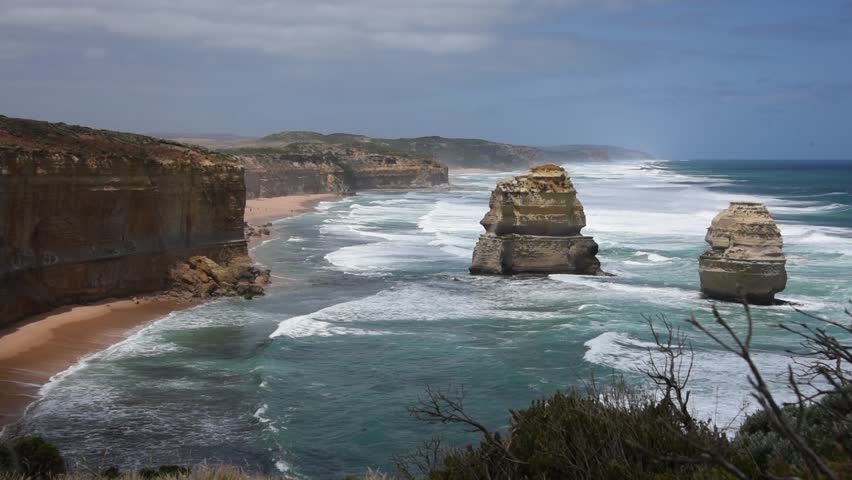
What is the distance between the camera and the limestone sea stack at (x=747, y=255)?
23203 millimetres

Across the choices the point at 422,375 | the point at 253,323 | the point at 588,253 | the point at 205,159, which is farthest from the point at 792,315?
the point at 205,159

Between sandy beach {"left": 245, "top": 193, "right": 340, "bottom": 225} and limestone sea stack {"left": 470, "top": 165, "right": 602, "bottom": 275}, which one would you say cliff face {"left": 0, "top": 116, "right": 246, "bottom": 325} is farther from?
sandy beach {"left": 245, "top": 193, "right": 340, "bottom": 225}

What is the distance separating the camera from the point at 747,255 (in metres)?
23.3

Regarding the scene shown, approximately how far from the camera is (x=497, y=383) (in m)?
17.1

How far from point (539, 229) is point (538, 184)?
1.50m

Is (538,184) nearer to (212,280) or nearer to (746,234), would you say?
(746,234)

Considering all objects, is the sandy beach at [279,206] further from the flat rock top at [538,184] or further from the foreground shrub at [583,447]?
the foreground shrub at [583,447]

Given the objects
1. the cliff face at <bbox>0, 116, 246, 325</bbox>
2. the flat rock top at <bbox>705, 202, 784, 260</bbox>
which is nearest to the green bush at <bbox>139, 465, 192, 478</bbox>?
the cliff face at <bbox>0, 116, 246, 325</bbox>

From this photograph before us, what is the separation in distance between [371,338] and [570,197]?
1107 cm

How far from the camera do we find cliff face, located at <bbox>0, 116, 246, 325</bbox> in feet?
71.7

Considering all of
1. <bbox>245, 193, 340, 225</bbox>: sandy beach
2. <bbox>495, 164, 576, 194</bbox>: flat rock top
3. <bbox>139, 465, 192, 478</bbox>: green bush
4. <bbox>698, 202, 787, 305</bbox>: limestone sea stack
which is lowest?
<bbox>245, 193, 340, 225</bbox>: sandy beach

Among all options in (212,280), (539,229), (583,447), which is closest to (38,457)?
(583,447)

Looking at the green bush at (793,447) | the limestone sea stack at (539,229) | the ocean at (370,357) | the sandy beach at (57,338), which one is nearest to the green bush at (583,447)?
the green bush at (793,447)

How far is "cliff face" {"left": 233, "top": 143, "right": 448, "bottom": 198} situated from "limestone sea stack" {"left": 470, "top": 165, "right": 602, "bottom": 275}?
163 ft
